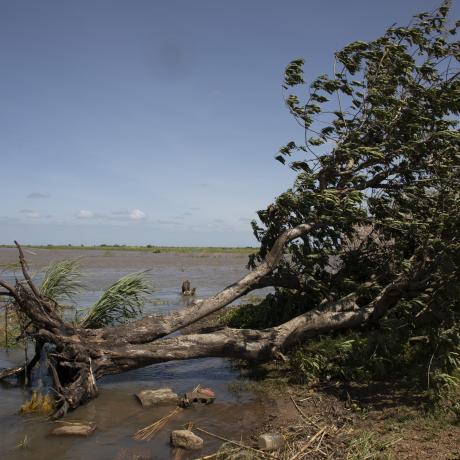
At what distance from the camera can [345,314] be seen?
29.6ft

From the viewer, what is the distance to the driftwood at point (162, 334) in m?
7.63

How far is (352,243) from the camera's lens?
1066cm

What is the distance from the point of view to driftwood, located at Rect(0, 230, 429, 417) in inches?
300

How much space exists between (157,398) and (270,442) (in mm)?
2496

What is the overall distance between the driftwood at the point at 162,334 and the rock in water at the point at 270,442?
2.57 m

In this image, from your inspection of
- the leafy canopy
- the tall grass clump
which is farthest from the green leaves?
the tall grass clump

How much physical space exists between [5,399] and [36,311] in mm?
1574

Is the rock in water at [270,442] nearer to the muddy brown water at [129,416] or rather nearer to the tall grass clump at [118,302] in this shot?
the muddy brown water at [129,416]

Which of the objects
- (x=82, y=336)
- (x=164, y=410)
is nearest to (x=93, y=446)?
(x=164, y=410)

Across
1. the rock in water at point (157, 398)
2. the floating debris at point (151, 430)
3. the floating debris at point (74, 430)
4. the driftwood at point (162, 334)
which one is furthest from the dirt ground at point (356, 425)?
the floating debris at point (74, 430)

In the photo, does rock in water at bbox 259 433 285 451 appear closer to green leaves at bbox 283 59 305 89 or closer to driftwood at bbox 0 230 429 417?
driftwood at bbox 0 230 429 417

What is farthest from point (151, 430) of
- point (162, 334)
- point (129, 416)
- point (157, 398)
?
point (162, 334)

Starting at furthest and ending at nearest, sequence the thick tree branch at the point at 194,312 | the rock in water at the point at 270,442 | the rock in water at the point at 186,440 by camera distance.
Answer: the thick tree branch at the point at 194,312 → the rock in water at the point at 186,440 → the rock in water at the point at 270,442

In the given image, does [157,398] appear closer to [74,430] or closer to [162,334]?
[162,334]
